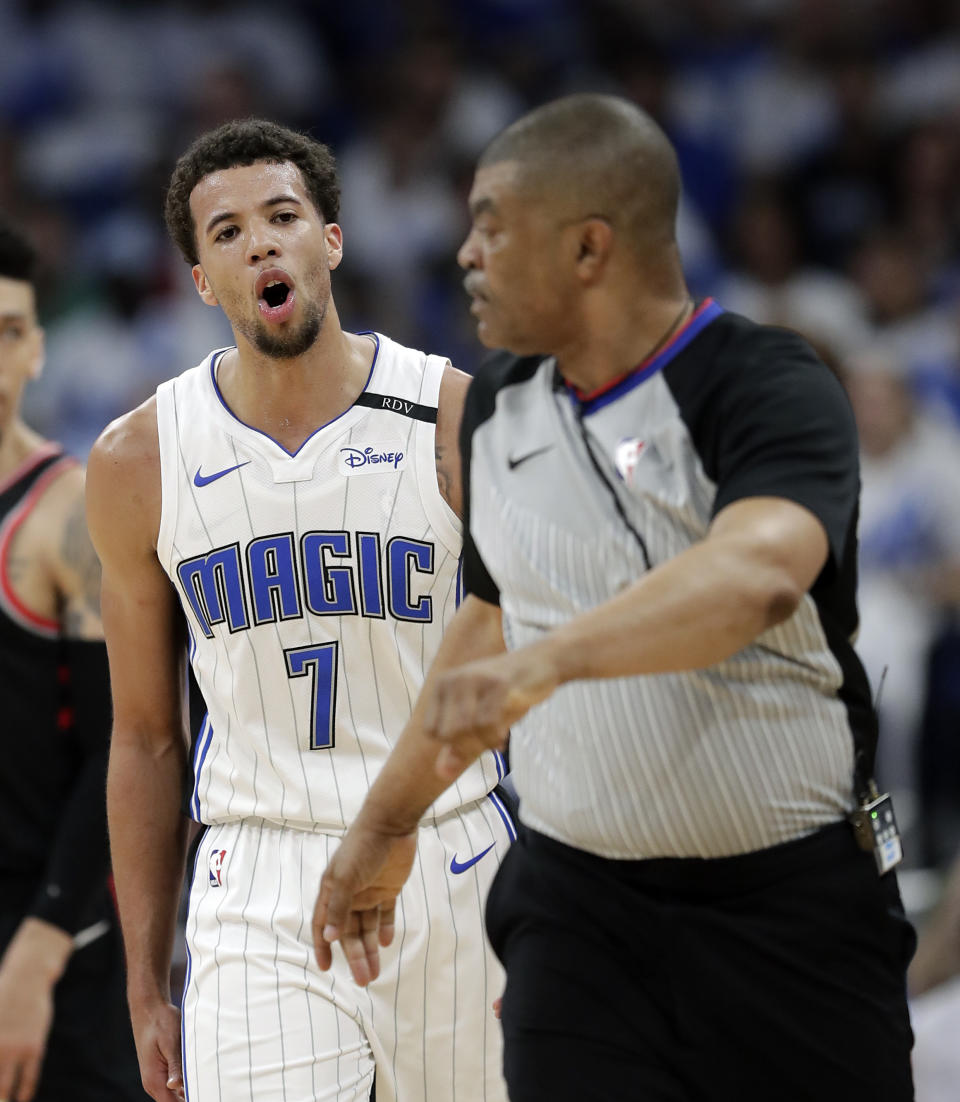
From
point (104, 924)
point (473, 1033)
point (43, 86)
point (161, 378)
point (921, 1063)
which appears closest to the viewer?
point (473, 1033)

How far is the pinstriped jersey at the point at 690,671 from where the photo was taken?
2.60 m

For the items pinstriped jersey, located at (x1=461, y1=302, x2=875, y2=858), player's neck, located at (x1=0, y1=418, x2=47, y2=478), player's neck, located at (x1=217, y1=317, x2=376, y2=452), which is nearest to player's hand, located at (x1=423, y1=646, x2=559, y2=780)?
pinstriped jersey, located at (x1=461, y1=302, x2=875, y2=858)

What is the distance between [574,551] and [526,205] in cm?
53

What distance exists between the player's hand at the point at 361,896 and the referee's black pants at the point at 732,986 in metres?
0.42

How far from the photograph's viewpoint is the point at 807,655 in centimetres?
267

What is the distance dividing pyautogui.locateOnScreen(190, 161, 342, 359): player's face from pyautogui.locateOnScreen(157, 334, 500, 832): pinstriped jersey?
9.0 inches

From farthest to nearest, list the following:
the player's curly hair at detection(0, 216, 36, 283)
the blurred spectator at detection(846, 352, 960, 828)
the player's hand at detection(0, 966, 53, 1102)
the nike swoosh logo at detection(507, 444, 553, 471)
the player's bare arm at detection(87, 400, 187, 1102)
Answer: the blurred spectator at detection(846, 352, 960, 828) → the player's curly hair at detection(0, 216, 36, 283) → the player's hand at detection(0, 966, 53, 1102) → the player's bare arm at detection(87, 400, 187, 1102) → the nike swoosh logo at detection(507, 444, 553, 471)

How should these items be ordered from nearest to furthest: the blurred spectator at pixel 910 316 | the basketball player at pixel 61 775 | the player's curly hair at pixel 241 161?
1. the player's curly hair at pixel 241 161
2. the basketball player at pixel 61 775
3. the blurred spectator at pixel 910 316

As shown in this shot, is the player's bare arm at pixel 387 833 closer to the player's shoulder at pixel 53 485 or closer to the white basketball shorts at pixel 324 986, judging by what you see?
the white basketball shorts at pixel 324 986

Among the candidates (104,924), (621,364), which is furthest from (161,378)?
(621,364)

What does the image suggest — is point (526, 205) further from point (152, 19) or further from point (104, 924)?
point (152, 19)

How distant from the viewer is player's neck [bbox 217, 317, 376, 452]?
12.5 ft

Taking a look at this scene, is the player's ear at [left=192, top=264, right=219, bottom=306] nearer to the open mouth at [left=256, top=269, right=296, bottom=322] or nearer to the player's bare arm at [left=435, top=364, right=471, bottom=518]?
the open mouth at [left=256, top=269, right=296, bottom=322]

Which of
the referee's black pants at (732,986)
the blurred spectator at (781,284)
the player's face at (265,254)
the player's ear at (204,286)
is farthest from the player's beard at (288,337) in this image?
the blurred spectator at (781,284)
